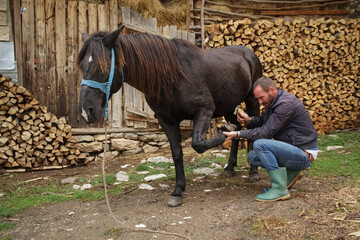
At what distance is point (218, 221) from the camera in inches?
120

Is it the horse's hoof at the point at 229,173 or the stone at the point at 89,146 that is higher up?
the horse's hoof at the point at 229,173

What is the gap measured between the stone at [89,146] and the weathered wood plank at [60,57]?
72 centimetres

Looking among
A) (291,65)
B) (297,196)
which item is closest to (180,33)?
(291,65)

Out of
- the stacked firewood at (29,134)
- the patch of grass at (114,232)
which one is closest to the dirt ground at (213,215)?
the patch of grass at (114,232)

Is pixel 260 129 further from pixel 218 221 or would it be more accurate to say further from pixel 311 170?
pixel 311 170

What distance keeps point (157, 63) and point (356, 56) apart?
6.74 m

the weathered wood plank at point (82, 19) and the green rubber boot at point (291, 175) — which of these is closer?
the green rubber boot at point (291, 175)

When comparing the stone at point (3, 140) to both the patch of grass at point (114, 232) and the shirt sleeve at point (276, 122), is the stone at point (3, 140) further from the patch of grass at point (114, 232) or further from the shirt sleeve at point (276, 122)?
the shirt sleeve at point (276, 122)

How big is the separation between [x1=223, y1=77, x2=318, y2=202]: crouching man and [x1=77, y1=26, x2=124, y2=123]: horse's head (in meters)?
1.43

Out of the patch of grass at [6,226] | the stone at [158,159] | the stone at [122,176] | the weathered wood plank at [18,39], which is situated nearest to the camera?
the patch of grass at [6,226]

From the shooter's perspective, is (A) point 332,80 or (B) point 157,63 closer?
(B) point 157,63

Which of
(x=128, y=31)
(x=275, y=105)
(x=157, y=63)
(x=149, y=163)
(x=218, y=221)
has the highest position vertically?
(x=128, y=31)

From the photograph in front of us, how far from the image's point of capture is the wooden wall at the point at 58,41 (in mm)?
5816

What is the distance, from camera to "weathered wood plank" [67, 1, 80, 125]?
6090 mm
